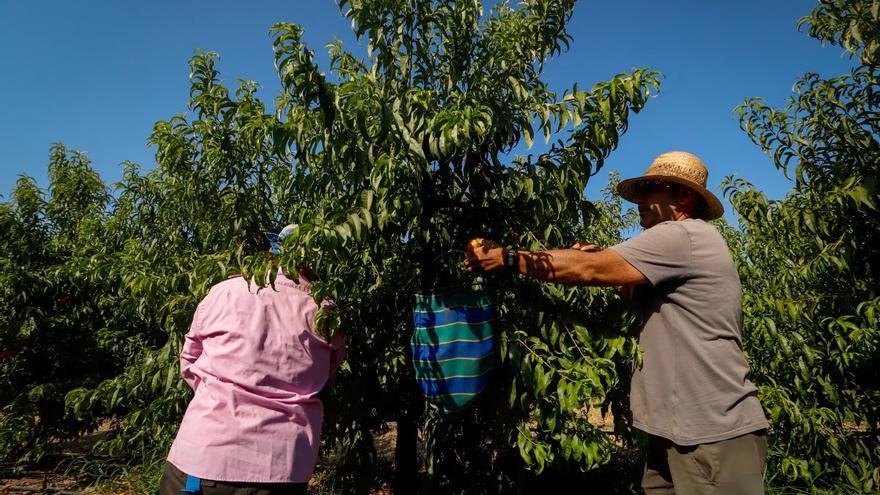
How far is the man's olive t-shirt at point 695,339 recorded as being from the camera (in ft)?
5.85

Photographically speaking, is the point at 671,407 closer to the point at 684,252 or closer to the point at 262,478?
the point at 684,252

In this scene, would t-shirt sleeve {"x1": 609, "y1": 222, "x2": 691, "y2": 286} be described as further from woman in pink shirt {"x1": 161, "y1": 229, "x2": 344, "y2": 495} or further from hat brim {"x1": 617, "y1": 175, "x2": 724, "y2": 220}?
woman in pink shirt {"x1": 161, "y1": 229, "x2": 344, "y2": 495}

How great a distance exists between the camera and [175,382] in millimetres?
2992

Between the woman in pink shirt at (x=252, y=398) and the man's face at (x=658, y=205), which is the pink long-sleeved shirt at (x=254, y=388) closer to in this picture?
the woman in pink shirt at (x=252, y=398)

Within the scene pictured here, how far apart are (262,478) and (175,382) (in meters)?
1.57

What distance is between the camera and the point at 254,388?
1787 millimetres

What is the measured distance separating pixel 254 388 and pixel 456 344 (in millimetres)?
732

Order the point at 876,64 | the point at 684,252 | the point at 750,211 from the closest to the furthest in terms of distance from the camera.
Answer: the point at 684,252
the point at 876,64
the point at 750,211

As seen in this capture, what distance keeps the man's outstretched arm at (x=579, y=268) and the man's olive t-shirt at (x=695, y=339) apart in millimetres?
40

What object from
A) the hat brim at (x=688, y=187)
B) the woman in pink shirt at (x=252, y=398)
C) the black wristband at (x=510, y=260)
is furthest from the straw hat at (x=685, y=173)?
the woman in pink shirt at (x=252, y=398)

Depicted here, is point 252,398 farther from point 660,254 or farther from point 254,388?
point 660,254

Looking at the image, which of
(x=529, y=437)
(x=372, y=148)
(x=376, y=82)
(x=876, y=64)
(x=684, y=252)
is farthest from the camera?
(x=876, y=64)

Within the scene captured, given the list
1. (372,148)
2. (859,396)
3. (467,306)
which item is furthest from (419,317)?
(859,396)

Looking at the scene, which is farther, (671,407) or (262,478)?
(671,407)
